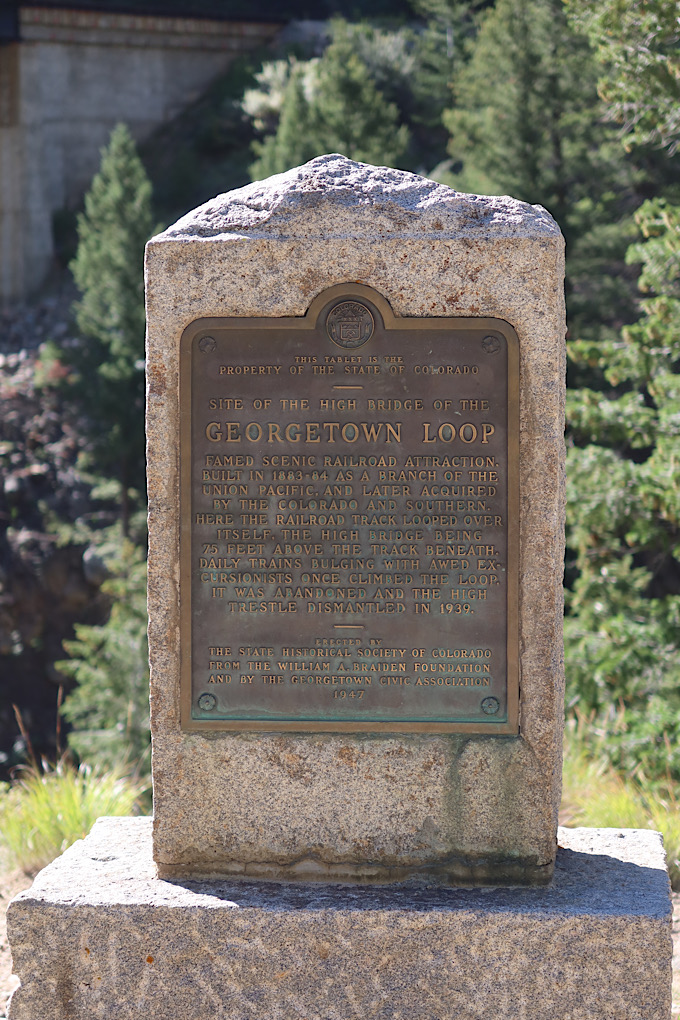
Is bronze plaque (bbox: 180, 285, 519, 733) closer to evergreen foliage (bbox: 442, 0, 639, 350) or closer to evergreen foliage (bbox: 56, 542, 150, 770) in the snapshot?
evergreen foliage (bbox: 56, 542, 150, 770)

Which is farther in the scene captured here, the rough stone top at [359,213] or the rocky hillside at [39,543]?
the rocky hillside at [39,543]

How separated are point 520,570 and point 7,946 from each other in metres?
2.76

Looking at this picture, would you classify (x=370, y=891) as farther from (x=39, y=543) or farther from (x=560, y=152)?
(x=39, y=543)

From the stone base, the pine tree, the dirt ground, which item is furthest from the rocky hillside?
the stone base

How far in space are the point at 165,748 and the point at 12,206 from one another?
2959cm

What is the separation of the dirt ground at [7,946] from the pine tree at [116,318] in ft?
55.4

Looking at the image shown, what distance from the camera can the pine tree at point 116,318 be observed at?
21891 mm

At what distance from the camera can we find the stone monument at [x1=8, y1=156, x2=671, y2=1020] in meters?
3.19

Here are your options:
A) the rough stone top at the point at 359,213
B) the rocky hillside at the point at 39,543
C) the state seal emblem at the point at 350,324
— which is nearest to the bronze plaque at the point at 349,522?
the state seal emblem at the point at 350,324

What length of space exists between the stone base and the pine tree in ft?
61.9

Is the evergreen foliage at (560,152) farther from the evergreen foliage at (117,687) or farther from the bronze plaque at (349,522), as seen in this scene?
the bronze plaque at (349,522)

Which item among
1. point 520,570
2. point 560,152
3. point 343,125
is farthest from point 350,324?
point 343,125

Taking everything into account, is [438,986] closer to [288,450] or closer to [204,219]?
[288,450]

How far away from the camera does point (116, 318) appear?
2212 cm
